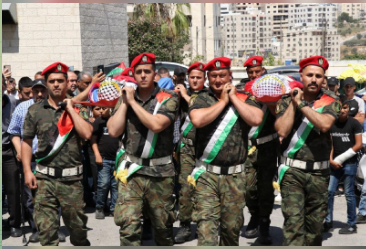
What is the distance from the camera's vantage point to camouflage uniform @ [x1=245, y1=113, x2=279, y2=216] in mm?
7785

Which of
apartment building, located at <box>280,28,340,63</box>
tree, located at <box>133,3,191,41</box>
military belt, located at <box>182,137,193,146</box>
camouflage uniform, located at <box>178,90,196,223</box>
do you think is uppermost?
apartment building, located at <box>280,28,340,63</box>

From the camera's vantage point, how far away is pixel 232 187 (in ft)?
20.1

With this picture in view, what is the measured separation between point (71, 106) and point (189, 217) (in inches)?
101

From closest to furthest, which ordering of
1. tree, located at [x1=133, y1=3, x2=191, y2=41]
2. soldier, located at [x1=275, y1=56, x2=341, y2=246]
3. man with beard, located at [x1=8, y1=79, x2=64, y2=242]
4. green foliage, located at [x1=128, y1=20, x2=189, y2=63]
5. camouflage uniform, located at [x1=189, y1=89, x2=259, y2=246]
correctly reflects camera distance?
1. camouflage uniform, located at [x1=189, y1=89, x2=259, y2=246]
2. soldier, located at [x1=275, y1=56, x2=341, y2=246]
3. man with beard, located at [x1=8, y1=79, x2=64, y2=242]
4. green foliage, located at [x1=128, y1=20, x2=189, y2=63]
5. tree, located at [x1=133, y1=3, x2=191, y2=41]

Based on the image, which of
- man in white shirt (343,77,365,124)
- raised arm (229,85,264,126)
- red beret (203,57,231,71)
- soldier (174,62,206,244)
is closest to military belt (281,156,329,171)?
raised arm (229,85,264,126)

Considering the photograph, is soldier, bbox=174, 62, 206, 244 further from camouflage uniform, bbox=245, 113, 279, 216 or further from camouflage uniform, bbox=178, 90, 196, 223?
camouflage uniform, bbox=245, 113, 279, 216

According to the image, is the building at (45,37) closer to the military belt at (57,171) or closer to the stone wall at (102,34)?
the stone wall at (102,34)

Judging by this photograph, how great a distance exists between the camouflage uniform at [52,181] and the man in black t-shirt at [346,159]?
3.59m

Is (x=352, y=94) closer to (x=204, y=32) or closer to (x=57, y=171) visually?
(x=57, y=171)

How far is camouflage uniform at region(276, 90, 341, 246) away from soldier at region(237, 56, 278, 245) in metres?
1.24

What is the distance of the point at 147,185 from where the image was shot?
6.21m

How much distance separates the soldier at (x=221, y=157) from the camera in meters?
6.00

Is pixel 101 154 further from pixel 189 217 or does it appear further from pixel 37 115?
pixel 37 115

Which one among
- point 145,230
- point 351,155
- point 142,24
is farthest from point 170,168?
point 142,24
